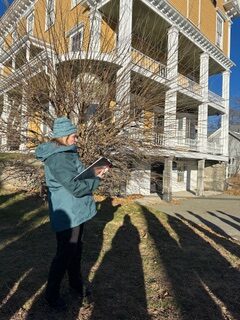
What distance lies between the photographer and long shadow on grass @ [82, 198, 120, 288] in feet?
16.1

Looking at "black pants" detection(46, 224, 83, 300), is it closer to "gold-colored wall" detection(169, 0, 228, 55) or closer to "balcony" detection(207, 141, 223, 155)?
"gold-colored wall" detection(169, 0, 228, 55)

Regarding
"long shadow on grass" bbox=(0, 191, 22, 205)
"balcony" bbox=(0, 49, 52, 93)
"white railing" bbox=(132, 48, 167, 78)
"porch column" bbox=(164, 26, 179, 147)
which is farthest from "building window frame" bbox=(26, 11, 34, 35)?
"long shadow on grass" bbox=(0, 191, 22, 205)

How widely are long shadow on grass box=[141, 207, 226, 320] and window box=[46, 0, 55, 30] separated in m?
5.25

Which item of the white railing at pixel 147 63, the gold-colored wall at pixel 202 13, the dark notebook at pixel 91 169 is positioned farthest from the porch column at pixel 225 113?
the dark notebook at pixel 91 169

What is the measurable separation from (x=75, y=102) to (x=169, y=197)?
8.87 metres

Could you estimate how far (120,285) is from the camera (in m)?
4.15

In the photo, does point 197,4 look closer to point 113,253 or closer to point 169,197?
point 169,197

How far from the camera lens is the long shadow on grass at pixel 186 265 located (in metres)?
3.65

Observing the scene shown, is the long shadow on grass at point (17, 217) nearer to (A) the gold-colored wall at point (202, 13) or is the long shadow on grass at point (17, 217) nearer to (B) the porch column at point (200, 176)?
(B) the porch column at point (200, 176)

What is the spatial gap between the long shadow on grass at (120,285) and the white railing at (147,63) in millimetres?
4942

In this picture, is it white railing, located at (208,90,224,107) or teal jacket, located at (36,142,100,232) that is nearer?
teal jacket, located at (36,142,100,232)

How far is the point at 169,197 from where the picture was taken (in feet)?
54.2

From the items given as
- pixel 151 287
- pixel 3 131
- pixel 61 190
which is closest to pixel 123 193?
pixel 3 131

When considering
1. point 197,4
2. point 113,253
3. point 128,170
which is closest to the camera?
point 113,253
